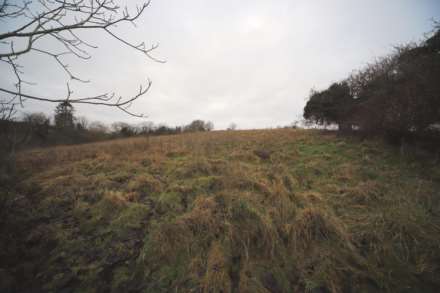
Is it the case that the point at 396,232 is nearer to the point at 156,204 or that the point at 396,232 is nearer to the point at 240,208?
the point at 240,208

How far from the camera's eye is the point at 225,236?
2.34 m

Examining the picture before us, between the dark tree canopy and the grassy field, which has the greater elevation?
the dark tree canopy

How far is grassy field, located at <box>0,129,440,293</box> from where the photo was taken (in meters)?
1.83

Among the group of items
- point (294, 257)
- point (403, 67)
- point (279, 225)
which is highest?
point (403, 67)

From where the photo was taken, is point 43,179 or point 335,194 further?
point 43,179

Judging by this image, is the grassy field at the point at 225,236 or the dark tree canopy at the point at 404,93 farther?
the dark tree canopy at the point at 404,93

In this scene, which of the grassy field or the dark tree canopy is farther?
the dark tree canopy

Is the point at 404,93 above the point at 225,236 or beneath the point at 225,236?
above

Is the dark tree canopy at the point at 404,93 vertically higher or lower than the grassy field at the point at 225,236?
higher

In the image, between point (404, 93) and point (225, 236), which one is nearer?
point (225, 236)

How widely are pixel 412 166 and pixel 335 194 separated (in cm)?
384

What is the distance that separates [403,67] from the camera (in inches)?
226

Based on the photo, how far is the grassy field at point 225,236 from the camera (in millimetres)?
1829

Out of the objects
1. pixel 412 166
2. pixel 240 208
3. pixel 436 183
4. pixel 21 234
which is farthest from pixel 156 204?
pixel 412 166
